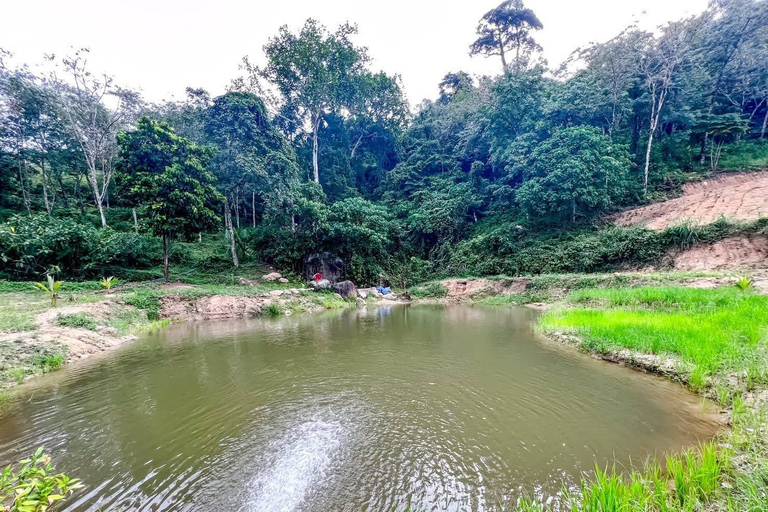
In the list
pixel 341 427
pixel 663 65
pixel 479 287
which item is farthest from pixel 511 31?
pixel 341 427

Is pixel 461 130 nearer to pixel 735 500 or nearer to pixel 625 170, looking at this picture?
pixel 625 170

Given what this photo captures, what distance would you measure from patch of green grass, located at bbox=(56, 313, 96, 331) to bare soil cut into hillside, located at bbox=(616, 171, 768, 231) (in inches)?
1104

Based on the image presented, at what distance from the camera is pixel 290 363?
25.7ft

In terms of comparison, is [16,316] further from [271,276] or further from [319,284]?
[319,284]

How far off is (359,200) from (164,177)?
49.1 feet

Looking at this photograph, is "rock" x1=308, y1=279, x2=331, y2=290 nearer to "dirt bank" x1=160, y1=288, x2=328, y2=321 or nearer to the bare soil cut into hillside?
"dirt bank" x1=160, y1=288, x2=328, y2=321

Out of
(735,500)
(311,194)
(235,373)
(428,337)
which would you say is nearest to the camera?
(735,500)

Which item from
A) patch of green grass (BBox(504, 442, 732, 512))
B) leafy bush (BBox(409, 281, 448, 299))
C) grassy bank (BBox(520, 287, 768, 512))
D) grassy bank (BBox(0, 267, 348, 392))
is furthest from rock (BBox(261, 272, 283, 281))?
patch of green grass (BBox(504, 442, 732, 512))

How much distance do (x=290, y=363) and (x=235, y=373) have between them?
4.13ft

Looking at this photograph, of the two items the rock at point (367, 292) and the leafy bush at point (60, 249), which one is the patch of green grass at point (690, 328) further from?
the leafy bush at point (60, 249)

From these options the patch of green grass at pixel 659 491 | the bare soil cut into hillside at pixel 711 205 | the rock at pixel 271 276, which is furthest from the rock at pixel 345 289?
the patch of green grass at pixel 659 491

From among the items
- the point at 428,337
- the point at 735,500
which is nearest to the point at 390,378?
the point at 428,337

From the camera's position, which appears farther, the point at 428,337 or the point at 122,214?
the point at 122,214

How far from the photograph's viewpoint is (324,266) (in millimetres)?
25297
